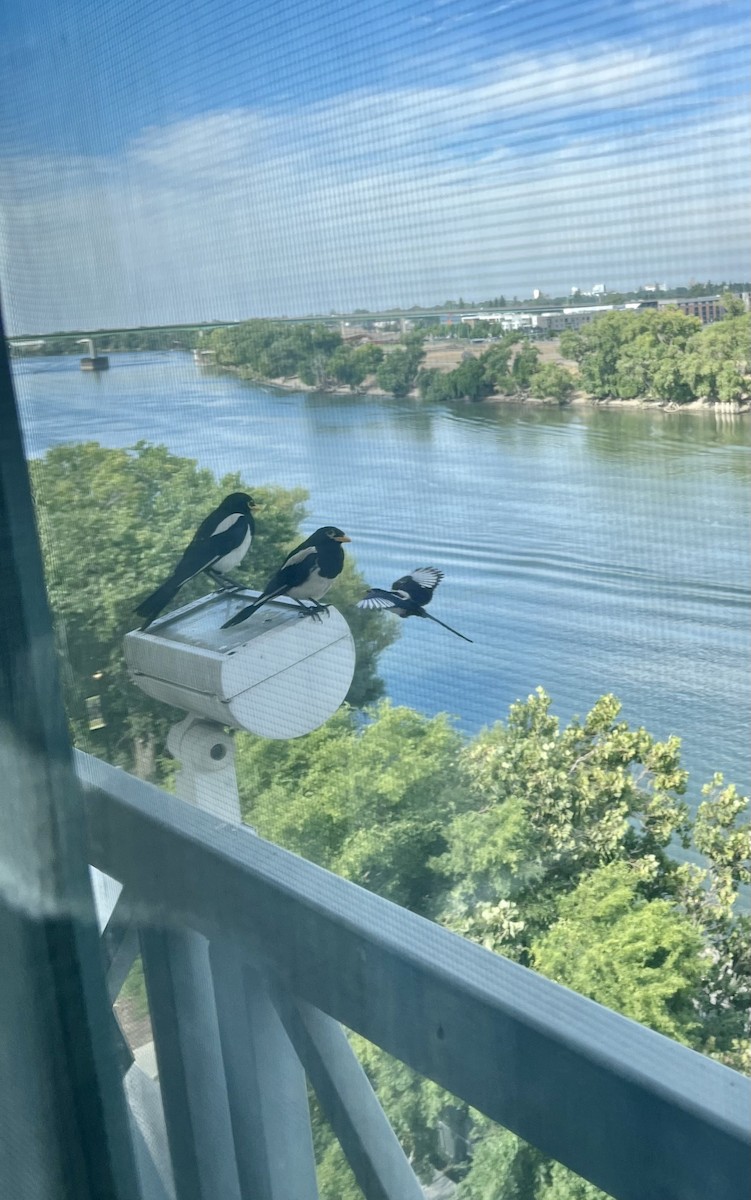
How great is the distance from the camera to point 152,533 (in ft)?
2.94

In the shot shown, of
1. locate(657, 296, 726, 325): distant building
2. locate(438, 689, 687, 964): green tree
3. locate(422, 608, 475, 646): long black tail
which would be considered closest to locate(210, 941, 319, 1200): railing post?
locate(438, 689, 687, 964): green tree

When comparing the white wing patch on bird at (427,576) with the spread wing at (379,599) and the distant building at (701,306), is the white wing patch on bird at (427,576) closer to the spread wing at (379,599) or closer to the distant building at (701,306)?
the spread wing at (379,599)

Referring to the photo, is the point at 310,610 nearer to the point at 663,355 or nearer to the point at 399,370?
the point at 399,370

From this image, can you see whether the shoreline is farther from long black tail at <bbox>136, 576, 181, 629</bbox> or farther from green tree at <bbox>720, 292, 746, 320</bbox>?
long black tail at <bbox>136, 576, 181, 629</bbox>

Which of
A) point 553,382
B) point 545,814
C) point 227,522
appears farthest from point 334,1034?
point 553,382

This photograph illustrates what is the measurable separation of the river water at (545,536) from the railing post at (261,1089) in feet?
1.17

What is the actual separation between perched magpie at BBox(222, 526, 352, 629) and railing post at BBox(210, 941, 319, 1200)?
1.07ft

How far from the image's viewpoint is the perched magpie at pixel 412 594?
25.0 inches

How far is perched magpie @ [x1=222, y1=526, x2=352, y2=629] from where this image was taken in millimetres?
720

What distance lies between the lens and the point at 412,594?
2.14 feet

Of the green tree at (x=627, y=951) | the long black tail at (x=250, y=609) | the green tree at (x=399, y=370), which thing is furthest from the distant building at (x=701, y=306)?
the long black tail at (x=250, y=609)

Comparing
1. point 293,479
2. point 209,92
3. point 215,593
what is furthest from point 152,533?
point 209,92

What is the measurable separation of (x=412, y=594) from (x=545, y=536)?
0.11 meters

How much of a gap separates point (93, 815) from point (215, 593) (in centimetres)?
30
